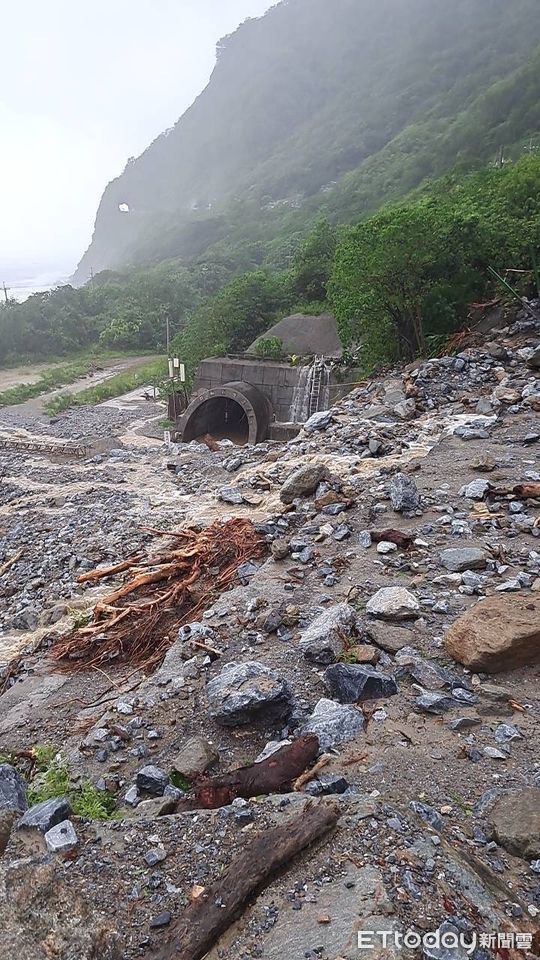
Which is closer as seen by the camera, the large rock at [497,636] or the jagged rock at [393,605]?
the large rock at [497,636]

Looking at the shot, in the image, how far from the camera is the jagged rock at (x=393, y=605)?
5000 millimetres

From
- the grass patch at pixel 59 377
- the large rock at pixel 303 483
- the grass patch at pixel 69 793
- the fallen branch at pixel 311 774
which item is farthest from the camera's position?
the grass patch at pixel 59 377

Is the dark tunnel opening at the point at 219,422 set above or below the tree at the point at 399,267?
below

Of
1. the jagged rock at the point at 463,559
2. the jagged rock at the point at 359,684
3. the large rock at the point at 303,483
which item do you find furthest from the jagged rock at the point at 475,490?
the jagged rock at the point at 359,684

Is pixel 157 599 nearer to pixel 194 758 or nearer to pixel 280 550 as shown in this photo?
pixel 280 550

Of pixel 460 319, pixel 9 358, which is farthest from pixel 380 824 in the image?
pixel 9 358

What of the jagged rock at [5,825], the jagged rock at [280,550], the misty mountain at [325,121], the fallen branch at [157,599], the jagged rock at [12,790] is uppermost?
the misty mountain at [325,121]

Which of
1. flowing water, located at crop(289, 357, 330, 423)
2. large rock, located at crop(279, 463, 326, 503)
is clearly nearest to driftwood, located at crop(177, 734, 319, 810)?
large rock, located at crop(279, 463, 326, 503)

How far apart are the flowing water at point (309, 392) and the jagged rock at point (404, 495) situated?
27.7ft

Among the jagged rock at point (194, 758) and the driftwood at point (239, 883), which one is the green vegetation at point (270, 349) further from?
the driftwood at point (239, 883)

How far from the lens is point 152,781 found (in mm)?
3762

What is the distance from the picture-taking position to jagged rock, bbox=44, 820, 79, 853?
3.12m

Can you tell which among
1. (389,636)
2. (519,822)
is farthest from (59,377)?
(519,822)

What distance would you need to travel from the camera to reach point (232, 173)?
95.3 m
